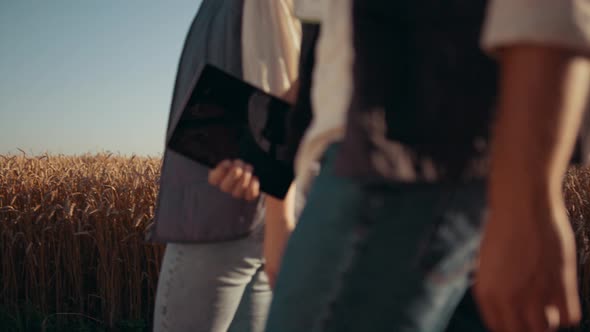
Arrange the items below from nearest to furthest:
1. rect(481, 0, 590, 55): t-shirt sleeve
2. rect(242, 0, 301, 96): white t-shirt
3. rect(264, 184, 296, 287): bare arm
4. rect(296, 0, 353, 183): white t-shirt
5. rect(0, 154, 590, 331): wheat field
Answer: rect(481, 0, 590, 55): t-shirt sleeve
rect(296, 0, 353, 183): white t-shirt
rect(264, 184, 296, 287): bare arm
rect(242, 0, 301, 96): white t-shirt
rect(0, 154, 590, 331): wheat field

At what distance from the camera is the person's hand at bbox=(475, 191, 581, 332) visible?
0.54m

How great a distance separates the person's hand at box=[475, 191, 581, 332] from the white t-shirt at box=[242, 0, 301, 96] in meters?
0.67

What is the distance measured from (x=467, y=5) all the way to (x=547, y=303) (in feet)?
1.03

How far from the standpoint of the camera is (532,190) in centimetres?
53

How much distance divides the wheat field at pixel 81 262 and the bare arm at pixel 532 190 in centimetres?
324

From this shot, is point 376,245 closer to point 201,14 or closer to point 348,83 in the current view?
point 348,83

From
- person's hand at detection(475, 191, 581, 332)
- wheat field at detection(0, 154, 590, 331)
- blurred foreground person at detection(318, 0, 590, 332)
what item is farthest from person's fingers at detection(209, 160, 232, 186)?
wheat field at detection(0, 154, 590, 331)

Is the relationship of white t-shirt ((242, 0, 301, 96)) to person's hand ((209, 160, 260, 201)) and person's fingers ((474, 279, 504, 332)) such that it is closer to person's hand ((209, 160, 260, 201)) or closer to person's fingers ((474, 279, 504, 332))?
person's hand ((209, 160, 260, 201))

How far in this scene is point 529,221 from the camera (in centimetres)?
54

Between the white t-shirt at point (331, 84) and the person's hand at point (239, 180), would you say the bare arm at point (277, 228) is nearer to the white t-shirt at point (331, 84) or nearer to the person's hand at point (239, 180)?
the person's hand at point (239, 180)

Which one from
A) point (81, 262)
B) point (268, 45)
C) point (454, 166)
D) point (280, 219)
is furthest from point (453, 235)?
point (81, 262)

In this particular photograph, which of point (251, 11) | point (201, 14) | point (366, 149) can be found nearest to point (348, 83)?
point (366, 149)

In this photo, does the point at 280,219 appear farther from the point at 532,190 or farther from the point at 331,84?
the point at 532,190

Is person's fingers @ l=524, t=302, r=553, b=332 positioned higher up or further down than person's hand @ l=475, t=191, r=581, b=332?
further down
